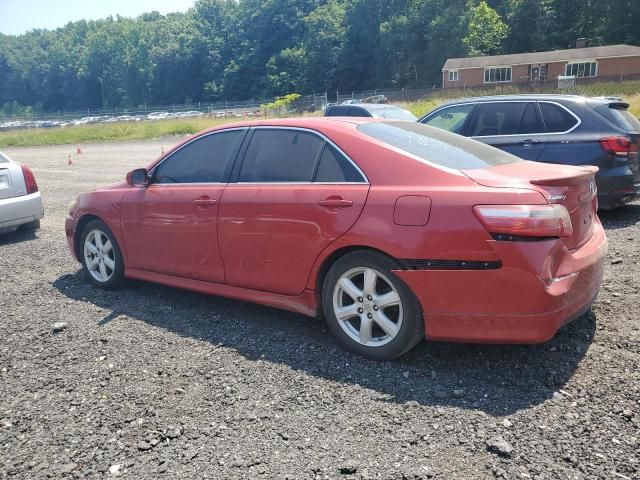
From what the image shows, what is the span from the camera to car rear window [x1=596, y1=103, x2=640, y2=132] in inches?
287

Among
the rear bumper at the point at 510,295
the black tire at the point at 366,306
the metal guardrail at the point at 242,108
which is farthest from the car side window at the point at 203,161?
the metal guardrail at the point at 242,108

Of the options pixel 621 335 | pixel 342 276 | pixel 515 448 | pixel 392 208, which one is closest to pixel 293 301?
pixel 342 276

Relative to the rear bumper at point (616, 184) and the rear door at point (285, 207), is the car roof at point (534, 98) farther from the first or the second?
the rear door at point (285, 207)

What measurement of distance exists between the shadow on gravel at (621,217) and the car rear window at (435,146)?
3863 mm

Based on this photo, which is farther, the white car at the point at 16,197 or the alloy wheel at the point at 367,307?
the white car at the point at 16,197

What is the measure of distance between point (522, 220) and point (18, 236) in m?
7.92

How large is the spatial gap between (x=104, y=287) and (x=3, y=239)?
3934mm

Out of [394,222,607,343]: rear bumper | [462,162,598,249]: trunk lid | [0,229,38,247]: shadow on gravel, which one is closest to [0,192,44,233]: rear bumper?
[0,229,38,247]: shadow on gravel

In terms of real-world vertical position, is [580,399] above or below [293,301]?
below

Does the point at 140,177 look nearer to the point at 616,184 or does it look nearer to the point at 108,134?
the point at 616,184

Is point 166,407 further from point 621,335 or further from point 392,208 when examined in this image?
point 621,335

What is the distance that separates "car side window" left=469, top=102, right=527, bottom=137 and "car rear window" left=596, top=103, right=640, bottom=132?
1001 millimetres

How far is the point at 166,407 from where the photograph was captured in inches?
133

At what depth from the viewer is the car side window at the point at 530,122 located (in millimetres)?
7660
